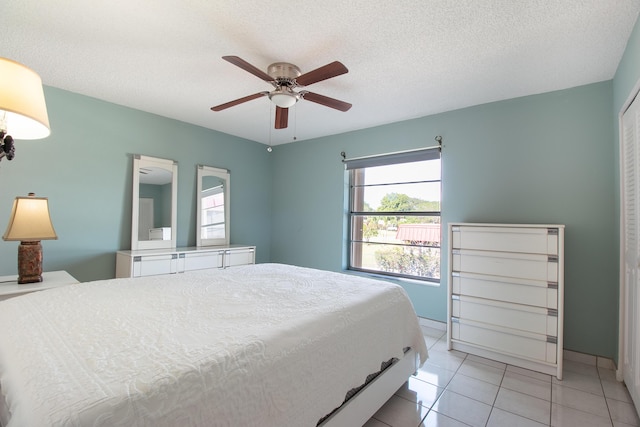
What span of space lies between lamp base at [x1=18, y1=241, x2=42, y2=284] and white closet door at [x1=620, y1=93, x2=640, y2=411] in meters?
4.07

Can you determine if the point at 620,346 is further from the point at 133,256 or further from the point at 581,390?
the point at 133,256

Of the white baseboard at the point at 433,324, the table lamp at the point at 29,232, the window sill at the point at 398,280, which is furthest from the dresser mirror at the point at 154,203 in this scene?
the white baseboard at the point at 433,324

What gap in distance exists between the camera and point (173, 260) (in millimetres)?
3201

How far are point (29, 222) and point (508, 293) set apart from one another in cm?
382

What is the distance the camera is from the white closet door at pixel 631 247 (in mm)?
1757

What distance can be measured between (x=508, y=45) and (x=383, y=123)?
1699mm

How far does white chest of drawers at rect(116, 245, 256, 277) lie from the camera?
293 cm

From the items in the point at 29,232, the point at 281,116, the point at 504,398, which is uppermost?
the point at 281,116

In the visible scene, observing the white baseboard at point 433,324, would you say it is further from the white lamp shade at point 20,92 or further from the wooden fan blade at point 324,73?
the white lamp shade at point 20,92

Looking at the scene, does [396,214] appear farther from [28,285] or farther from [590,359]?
[28,285]

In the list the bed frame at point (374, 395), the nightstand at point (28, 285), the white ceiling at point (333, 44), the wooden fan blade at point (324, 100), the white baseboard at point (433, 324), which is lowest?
the white baseboard at point (433, 324)

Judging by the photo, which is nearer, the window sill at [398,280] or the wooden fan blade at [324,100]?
the wooden fan blade at [324,100]

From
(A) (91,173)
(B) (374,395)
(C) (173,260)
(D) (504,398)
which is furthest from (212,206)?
(D) (504,398)

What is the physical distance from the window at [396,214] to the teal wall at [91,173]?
2.21 meters
